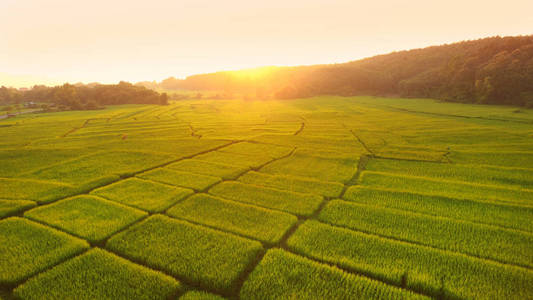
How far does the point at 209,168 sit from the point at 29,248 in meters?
13.0

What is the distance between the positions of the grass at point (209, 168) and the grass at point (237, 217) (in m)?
5.02

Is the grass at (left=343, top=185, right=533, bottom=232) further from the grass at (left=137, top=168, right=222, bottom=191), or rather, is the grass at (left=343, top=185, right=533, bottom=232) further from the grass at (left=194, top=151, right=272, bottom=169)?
the grass at (left=137, top=168, right=222, bottom=191)

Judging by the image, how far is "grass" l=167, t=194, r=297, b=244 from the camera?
11961 millimetres

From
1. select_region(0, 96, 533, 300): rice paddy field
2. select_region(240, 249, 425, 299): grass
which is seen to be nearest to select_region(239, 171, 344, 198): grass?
select_region(0, 96, 533, 300): rice paddy field

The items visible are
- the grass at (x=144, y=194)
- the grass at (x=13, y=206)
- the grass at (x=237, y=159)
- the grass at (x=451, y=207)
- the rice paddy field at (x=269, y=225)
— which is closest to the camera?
the rice paddy field at (x=269, y=225)

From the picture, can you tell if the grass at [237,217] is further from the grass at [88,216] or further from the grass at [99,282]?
the grass at [99,282]

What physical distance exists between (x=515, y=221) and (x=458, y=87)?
320ft

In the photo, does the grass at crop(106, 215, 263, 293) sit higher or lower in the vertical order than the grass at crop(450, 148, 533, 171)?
higher

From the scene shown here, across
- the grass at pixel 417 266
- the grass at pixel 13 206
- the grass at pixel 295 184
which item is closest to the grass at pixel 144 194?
the grass at pixel 13 206

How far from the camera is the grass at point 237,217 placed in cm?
1196

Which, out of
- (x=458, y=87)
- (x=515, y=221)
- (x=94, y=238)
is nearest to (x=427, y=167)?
(x=515, y=221)

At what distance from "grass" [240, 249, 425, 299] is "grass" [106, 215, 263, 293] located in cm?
89

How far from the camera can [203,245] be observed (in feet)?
A: 35.6

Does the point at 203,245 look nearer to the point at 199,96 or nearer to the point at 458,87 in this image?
the point at 458,87
